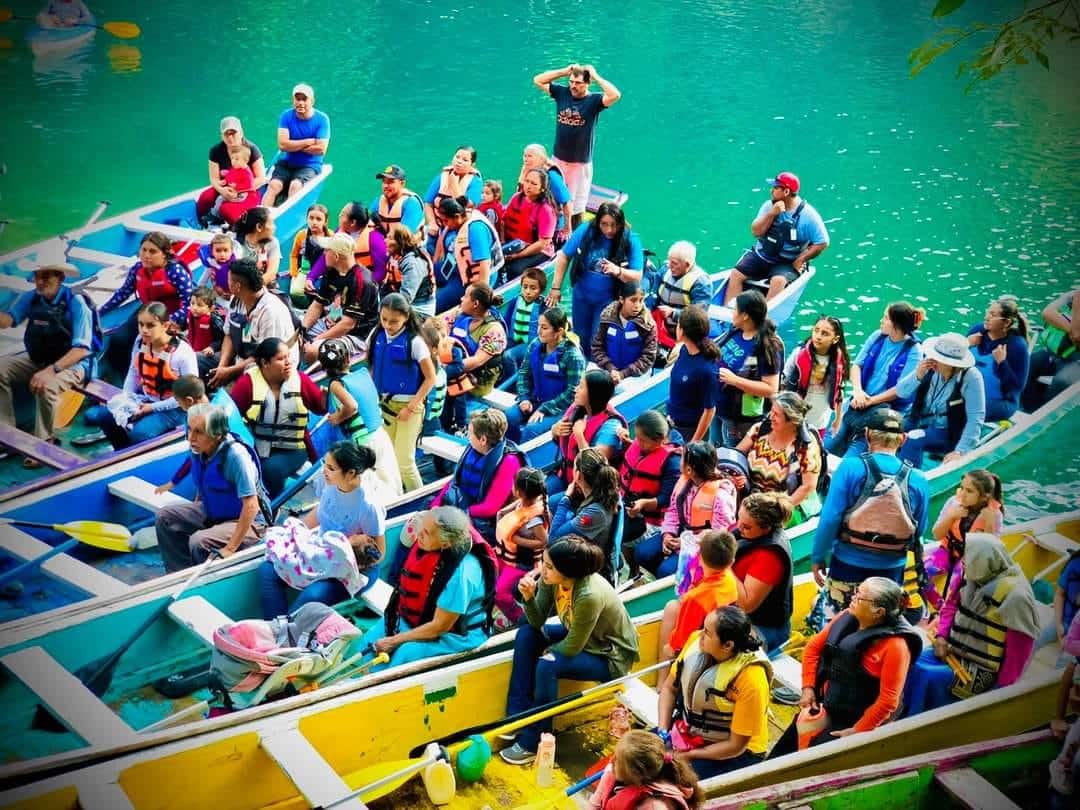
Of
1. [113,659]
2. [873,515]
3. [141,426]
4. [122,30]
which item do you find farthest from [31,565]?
[122,30]

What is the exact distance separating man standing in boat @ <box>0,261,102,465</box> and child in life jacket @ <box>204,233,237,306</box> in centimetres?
87

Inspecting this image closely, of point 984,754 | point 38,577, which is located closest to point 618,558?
point 984,754

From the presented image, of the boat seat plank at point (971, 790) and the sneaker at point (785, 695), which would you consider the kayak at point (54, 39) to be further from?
the boat seat plank at point (971, 790)

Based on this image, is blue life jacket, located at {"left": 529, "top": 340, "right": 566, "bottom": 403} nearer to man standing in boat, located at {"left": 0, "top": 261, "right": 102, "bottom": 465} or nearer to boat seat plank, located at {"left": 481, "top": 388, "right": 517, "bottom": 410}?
boat seat plank, located at {"left": 481, "top": 388, "right": 517, "bottom": 410}

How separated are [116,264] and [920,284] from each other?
687cm

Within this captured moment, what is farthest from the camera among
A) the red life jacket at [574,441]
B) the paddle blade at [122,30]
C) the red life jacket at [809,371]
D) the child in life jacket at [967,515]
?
the paddle blade at [122,30]

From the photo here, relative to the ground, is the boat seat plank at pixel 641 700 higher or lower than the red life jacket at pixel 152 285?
lower

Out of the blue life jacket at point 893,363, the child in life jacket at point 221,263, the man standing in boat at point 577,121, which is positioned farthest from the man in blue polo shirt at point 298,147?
the blue life jacket at point 893,363

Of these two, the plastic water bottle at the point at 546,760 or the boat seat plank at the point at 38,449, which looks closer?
the plastic water bottle at the point at 546,760

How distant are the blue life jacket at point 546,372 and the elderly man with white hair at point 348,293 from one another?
126cm

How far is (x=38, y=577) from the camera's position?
19.8 feet

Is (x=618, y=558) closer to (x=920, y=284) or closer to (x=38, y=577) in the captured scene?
(x=38, y=577)

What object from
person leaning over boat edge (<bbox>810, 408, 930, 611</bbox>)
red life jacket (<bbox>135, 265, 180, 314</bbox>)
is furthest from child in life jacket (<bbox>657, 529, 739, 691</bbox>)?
red life jacket (<bbox>135, 265, 180, 314</bbox>)

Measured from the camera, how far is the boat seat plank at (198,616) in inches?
204
